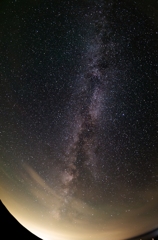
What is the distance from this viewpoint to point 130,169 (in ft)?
4.01

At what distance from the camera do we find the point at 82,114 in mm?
1219

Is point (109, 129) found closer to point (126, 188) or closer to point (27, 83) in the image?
point (126, 188)

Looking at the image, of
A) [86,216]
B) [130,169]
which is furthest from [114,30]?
[86,216]

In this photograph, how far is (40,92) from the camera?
4.00 feet

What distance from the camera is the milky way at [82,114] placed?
117cm

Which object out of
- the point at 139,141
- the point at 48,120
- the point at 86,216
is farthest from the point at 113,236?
the point at 48,120

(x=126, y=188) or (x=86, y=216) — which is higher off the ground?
(x=126, y=188)

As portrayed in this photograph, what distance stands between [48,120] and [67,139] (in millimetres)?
104

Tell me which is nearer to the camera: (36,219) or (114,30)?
(114,30)

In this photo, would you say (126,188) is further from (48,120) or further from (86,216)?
(48,120)

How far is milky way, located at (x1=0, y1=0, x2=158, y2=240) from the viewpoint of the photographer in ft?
3.84

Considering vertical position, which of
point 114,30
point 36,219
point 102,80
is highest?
point 114,30

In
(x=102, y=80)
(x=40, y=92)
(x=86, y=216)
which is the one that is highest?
(x=102, y=80)

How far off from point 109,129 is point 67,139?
0.17m
